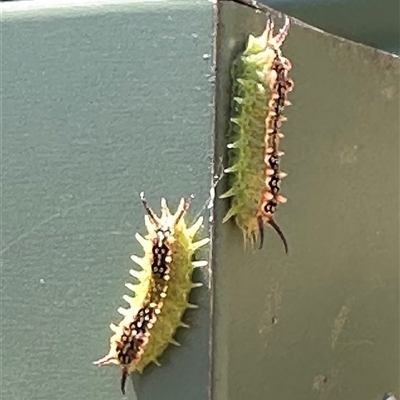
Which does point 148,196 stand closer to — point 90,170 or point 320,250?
point 90,170

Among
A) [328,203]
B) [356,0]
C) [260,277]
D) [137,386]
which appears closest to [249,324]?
[260,277]

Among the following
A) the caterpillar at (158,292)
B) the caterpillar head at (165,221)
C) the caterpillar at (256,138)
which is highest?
the caterpillar at (256,138)

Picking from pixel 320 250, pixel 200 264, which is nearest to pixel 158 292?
pixel 200 264

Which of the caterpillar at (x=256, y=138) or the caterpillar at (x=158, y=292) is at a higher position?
the caterpillar at (x=256, y=138)

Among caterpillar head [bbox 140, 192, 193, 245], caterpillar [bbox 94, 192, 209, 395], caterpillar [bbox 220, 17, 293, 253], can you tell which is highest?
caterpillar [bbox 220, 17, 293, 253]

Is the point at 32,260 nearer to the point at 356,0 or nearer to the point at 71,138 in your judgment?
the point at 71,138
